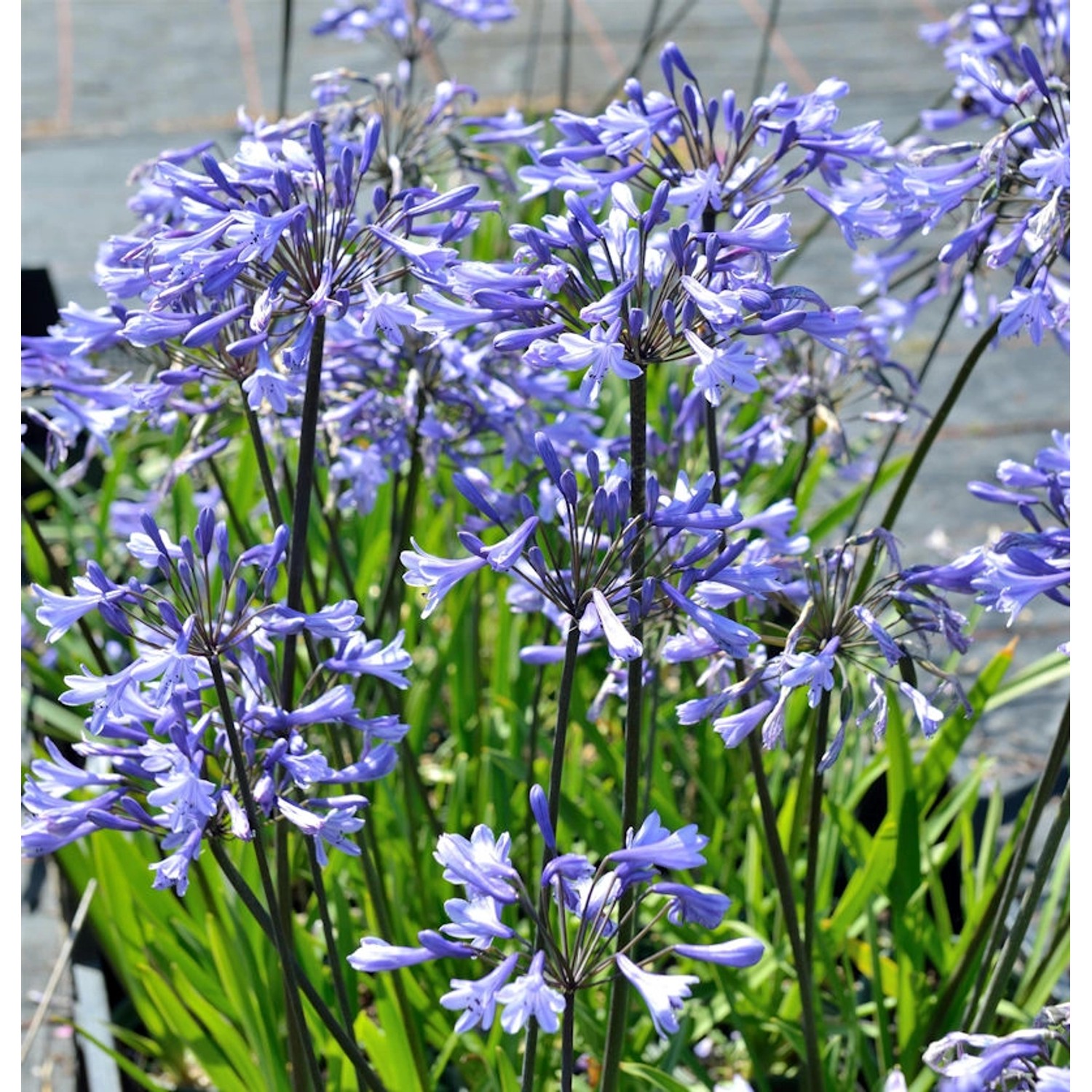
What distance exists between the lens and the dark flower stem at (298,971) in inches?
55.9

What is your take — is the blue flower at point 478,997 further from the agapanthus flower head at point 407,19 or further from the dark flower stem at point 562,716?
the agapanthus flower head at point 407,19

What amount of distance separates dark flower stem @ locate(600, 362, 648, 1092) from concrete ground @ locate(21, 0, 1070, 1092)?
7.88 ft

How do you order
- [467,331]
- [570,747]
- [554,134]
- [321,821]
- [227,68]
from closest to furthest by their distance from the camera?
[321,821], [467,331], [570,747], [554,134], [227,68]

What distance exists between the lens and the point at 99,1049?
232 centimetres

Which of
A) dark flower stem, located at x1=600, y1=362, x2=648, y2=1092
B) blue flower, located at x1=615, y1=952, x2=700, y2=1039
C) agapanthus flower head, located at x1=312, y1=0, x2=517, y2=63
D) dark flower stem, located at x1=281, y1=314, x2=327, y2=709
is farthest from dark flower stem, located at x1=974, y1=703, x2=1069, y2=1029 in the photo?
agapanthus flower head, located at x1=312, y1=0, x2=517, y2=63

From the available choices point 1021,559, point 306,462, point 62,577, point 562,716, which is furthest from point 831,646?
point 62,577

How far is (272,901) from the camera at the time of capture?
4.91 ft

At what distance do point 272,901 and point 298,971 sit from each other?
3.4 inches

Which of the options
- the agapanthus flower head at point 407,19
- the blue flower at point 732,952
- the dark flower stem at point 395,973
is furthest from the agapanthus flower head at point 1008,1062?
the agapanthus flower head at point 407,19

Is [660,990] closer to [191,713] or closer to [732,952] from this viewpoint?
[732,952]
